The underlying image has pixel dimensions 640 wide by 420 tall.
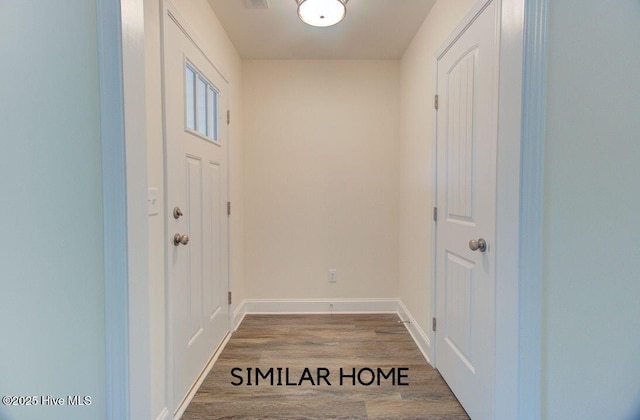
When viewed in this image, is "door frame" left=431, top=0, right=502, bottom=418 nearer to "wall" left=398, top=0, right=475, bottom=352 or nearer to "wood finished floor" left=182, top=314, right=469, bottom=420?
"wall" left=398, top=0, right=475, bottom=352

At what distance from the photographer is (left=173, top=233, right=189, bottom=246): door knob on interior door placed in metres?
1.51

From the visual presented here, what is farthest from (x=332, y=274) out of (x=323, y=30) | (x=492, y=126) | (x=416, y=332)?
(x=323, y=30)

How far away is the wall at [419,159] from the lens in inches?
79.2

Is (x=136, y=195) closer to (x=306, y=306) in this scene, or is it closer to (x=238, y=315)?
(x=238, y=315)

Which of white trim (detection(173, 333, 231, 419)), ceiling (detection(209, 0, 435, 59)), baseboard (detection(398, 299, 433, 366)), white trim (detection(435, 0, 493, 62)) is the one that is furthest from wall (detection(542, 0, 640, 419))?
white trim (detection(173, 333, 231, 419))

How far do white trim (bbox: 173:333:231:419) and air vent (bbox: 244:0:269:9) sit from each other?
239 centimetres

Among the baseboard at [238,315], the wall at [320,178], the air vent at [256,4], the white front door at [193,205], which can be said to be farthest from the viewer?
the wall at [320,178]

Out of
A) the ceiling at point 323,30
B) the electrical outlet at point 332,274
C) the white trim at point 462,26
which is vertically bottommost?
the electrical outlet at point 332,274

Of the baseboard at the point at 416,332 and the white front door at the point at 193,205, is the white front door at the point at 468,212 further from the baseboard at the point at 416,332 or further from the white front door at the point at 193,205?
the white front door at the point at 193,205

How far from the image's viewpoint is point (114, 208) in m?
0.97

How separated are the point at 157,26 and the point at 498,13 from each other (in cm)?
149

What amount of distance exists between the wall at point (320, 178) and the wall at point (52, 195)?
1890 mm

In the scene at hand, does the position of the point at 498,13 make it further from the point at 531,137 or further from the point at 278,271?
the point at 278,271

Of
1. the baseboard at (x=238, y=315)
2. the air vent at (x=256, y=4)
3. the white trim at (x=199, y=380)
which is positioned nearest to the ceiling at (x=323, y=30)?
the air vent at (x=256, y=4)
